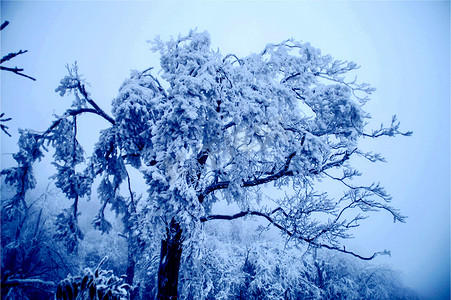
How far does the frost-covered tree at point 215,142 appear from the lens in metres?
4.72

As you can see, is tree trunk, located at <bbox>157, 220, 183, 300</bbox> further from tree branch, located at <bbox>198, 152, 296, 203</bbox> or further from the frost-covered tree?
tree branch, located at <bbox>198, 152, 296, 203</bbox>

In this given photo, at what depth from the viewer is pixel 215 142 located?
5684 millimetres

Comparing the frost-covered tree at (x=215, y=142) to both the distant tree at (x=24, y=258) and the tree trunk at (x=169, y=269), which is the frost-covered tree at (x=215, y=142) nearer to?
the tree trunk at (x=169, y=269)

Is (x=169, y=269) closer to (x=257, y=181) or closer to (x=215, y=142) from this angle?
(x=257, y=181)

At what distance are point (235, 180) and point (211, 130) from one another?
5.05 feet

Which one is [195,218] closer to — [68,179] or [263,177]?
[263,177]

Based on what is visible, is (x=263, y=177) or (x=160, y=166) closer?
(x=160, y=166)

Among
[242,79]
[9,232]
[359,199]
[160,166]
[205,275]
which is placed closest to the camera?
[160,166]

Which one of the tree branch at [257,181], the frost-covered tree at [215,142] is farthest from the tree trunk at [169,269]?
the tree branch at [257,181]

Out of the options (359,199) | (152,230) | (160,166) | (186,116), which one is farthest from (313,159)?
(152,230)

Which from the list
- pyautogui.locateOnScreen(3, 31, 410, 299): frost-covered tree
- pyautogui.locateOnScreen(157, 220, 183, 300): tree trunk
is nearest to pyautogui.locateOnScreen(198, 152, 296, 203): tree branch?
pyautogui.locateOnScreen(3, 31, 410, 299): frost-covered tree

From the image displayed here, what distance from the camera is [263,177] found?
642cm

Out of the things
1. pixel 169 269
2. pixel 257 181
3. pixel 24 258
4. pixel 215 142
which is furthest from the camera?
pixel 24 258

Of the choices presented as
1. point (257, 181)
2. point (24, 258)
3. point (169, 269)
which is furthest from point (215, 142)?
point (24, 258)
